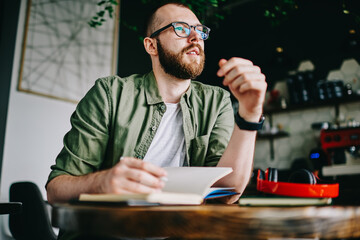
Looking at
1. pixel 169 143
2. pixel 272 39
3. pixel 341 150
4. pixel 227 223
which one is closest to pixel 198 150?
pixel 169 143

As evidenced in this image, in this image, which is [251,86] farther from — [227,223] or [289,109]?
[289,109]

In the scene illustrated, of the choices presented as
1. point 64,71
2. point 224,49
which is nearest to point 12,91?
point 64,71

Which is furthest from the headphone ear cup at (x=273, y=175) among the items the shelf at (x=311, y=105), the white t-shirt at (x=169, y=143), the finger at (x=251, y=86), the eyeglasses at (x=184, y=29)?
the shelf at (x=311, y=105)

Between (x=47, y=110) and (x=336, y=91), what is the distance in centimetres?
324

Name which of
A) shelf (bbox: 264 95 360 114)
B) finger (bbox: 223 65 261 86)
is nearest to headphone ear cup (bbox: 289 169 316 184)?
finger (bbox: 223 65 261 86)

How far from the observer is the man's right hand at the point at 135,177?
70 cm

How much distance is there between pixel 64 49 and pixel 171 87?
88.6 inches

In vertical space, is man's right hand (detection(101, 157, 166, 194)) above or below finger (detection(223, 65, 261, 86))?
below

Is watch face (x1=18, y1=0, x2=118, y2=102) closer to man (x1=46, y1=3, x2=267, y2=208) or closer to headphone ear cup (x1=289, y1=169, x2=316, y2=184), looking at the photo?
man (x1=46, y1=3, x2=267, y2=208)

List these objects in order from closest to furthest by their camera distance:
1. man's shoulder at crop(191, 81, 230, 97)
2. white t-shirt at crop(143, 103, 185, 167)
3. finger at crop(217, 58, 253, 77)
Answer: finger at crop(217, 58, 253, 77) < white t-shirt at crop(143, 103, 185, 167) < man's shoulder at crop(191, 81, 230, 97)

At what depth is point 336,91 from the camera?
383 cm

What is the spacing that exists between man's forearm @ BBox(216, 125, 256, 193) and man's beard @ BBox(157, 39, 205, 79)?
1.71 feet

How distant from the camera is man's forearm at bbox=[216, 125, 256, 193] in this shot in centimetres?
100

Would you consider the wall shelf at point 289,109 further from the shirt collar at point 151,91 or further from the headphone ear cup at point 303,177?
the headphone ear cup at point 303,177
